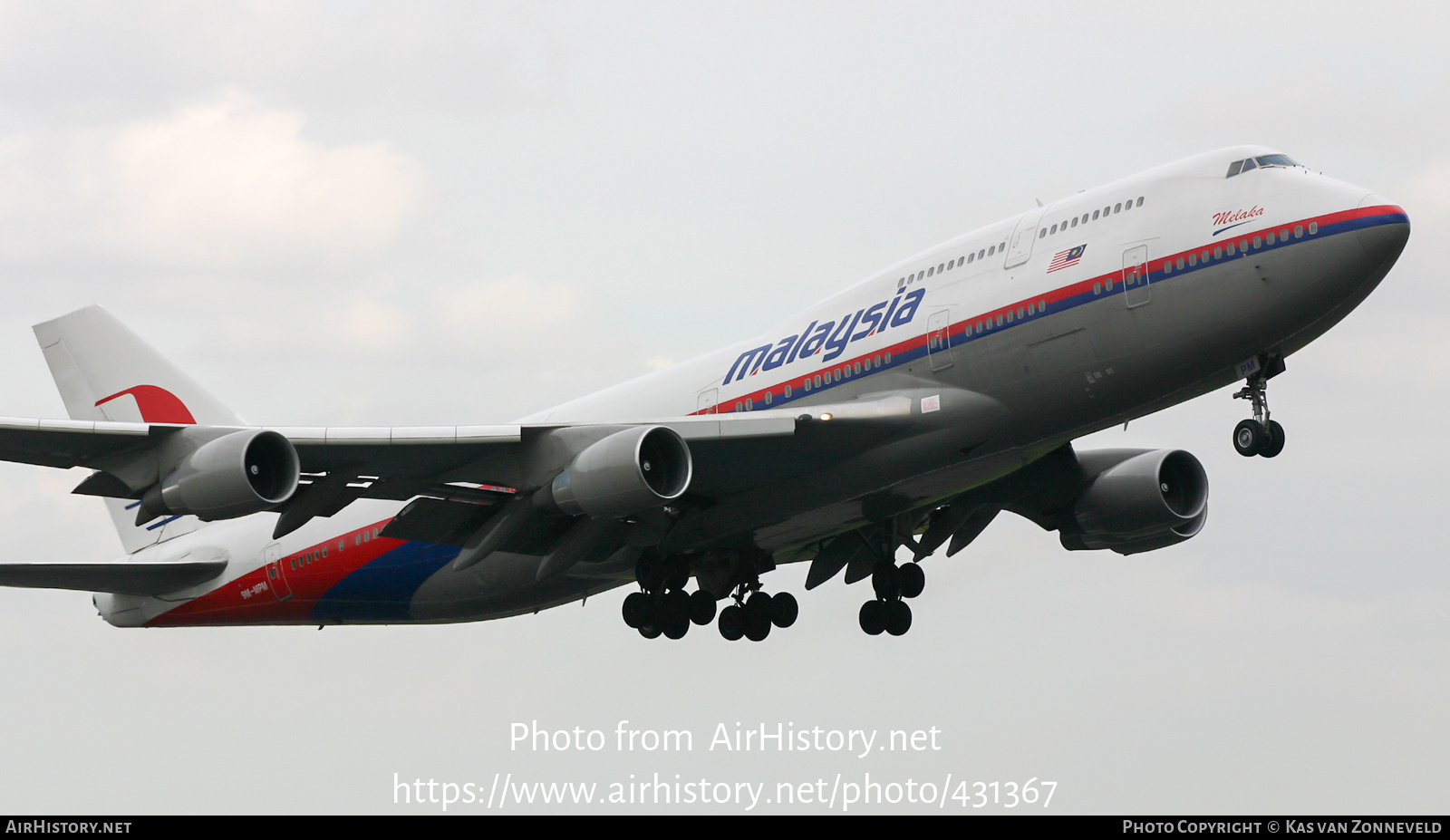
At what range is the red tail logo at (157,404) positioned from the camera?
35.1 m

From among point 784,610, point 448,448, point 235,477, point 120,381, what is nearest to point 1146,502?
point 784,610

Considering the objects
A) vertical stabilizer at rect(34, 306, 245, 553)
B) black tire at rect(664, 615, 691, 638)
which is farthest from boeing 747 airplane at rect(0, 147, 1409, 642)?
vertical stabilizer at rect(34, 306, 245, 553)

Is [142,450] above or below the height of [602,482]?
above

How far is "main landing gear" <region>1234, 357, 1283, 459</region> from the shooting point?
2252cm

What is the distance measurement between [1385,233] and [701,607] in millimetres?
14402

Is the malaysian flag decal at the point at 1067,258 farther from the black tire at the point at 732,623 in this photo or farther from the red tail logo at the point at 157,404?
the red tail logo at the point at 157,404

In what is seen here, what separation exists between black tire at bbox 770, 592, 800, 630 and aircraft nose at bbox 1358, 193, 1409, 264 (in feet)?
47.5

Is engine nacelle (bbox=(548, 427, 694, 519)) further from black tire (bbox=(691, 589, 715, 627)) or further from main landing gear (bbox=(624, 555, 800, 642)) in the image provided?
black tire (bbox=(691, 589, 715, 627))

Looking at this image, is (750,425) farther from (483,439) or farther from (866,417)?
(483,439)

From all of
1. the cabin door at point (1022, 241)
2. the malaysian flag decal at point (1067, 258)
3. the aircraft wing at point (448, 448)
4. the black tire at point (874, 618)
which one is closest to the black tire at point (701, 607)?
the black tire at point (874, 618)

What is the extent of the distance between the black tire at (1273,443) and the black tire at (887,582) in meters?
10.3

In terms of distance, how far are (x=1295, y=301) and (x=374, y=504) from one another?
61.1ft

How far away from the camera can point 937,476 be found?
25938 mm

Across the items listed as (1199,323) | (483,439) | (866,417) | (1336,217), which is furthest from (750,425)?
(1336,217)
